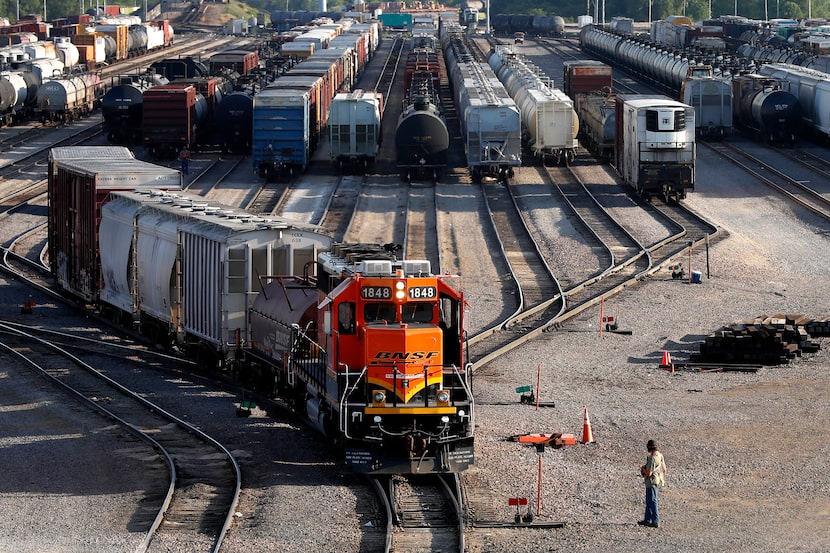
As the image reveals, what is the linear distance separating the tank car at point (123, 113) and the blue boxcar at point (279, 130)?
12.6 meters

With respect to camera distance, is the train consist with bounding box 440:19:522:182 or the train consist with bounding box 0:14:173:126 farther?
the train consist with bounding box 0:14:173:126

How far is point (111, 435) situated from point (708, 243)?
2539cm

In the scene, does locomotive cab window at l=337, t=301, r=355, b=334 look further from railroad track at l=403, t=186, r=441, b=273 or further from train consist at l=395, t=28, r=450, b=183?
train consist at l=395, t=28, r=450, b=183

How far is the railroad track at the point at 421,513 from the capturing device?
18.5 m

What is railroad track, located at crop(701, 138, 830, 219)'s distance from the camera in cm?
5259

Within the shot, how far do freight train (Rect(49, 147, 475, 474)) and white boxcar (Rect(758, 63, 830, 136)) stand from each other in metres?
34.5

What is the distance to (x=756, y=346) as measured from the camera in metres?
30.1

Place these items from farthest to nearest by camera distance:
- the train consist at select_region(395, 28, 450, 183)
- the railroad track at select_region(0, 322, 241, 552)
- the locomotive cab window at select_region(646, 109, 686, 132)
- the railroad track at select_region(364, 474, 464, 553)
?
the train consist at select_region(395, 28, 450, 183) < the locomotive cab window at select_region(646, 109, 686, 132) < the railroad track at select_region(0, 322, 241, 552) < the railroad track at select_region(364, 474, 464, 553)

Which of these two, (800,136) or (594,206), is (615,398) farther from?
(800,136)

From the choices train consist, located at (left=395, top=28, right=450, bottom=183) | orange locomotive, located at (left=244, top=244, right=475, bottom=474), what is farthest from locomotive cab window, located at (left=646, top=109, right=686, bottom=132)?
orange locomotive, located at (left=244, top=244, right=475, bottom=474)

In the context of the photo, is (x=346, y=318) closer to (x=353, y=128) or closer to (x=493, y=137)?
(x=493, y=137)

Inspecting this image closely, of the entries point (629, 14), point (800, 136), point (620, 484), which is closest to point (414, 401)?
point (620, 484)

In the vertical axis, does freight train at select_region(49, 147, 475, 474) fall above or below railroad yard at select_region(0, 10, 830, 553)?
above

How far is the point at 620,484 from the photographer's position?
21.3m
